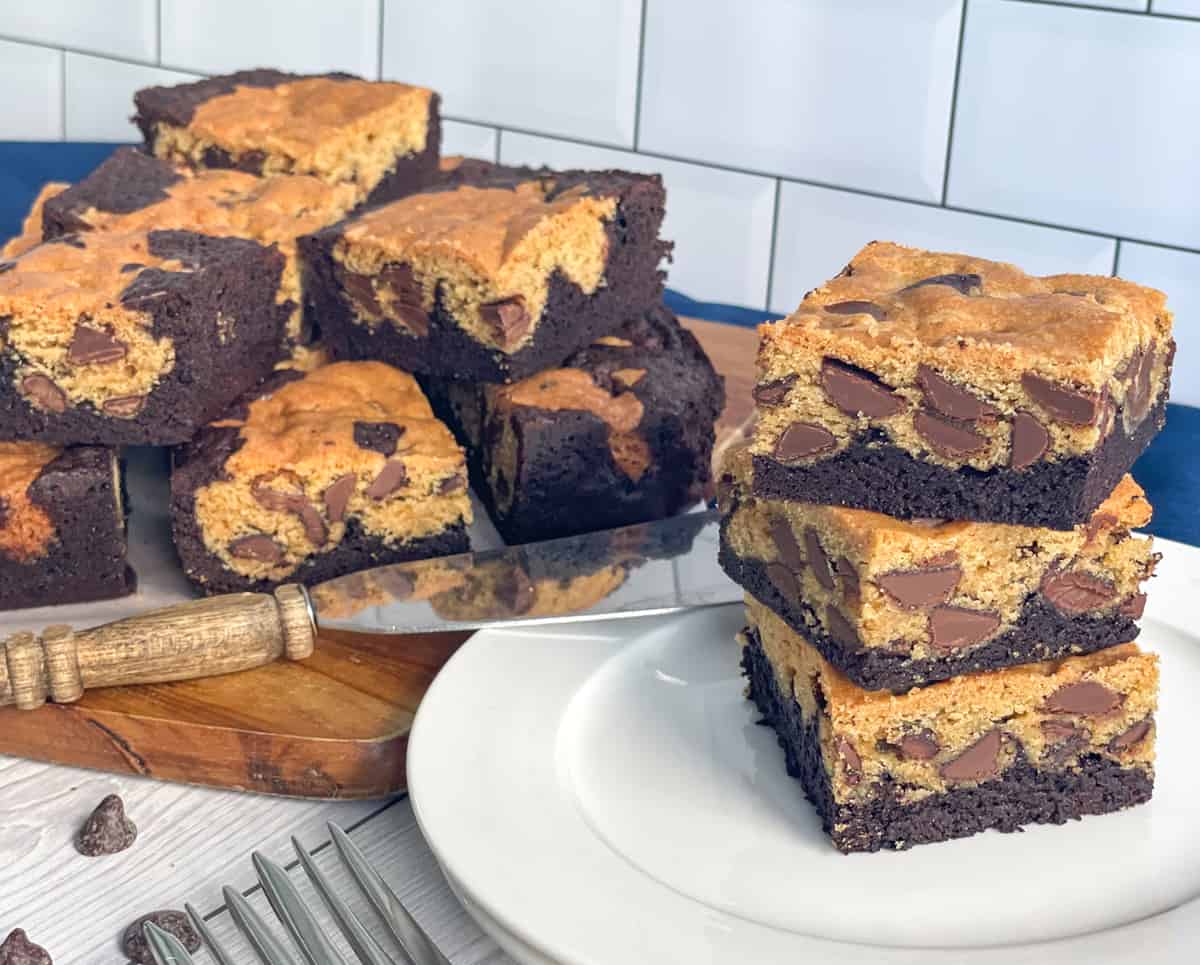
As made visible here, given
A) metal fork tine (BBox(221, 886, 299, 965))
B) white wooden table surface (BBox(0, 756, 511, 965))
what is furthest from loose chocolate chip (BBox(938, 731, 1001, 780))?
metal fork tine (BBox(221, 886, 299, 965))

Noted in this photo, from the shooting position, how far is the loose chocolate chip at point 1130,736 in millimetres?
2031

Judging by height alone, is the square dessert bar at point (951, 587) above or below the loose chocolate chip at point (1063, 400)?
below

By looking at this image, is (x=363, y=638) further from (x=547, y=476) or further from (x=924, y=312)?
(x=924, y=312)

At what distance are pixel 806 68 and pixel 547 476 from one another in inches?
71.5

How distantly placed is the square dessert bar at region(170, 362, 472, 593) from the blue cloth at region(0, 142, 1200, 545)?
144 cm

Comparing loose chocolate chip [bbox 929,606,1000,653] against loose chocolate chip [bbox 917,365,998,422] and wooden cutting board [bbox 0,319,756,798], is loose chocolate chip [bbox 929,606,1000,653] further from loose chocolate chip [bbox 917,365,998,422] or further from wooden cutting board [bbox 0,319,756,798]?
wooden cutting board [bbox 0,319,756,798]

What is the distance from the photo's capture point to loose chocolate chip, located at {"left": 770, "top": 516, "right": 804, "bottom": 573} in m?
2.02

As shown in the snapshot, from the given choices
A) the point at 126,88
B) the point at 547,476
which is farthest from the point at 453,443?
the point at 126,88

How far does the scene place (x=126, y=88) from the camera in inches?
210

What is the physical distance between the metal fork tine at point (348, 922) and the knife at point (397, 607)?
1.71 ft

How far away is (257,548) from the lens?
2602 millimetres

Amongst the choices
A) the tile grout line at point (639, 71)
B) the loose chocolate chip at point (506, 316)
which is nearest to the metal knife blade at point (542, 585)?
the loose chocolate chip at point (506, 316)

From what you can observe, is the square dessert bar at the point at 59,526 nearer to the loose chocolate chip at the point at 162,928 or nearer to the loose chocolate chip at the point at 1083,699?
the loose chocolate chip at the point at 162,928

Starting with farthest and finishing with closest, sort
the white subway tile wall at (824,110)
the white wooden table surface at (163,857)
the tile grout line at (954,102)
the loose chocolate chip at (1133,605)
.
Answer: the tile grout line at (954,102) < the white subway tile wall at (824,110) < the loose chocolate chip at (1133,605) < the white wooden table surface at (163,857)
